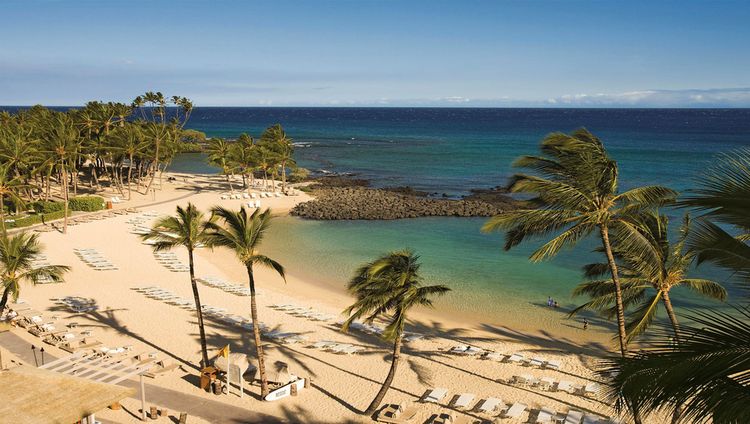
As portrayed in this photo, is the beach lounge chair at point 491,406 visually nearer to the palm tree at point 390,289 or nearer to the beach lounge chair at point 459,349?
the palm tree at point 390,289

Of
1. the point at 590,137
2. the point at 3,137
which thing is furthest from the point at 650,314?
the point at 3,137

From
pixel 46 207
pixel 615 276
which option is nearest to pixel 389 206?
pixel 46 207

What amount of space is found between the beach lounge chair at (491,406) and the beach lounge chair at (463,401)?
36cm

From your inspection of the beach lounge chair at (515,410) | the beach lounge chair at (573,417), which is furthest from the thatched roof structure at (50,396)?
the beach lounge chair at (573,417)

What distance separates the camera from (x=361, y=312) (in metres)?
15.7

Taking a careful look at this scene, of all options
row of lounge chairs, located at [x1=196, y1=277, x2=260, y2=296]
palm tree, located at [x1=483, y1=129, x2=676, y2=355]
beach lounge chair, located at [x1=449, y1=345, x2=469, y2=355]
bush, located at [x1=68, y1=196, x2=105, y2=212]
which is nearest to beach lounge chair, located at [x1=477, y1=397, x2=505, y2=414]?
beach lounge chair, located at [x1=449, y1=345, x2=469, y2=355]

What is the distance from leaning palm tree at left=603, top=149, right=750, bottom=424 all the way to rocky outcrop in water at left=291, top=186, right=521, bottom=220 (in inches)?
1825

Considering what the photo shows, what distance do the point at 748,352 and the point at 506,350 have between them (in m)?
19.4

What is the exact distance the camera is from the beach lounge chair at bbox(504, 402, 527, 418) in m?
17.1

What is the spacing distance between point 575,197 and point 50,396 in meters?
13.8

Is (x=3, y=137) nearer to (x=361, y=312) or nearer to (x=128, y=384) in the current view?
(x=128, y=384)

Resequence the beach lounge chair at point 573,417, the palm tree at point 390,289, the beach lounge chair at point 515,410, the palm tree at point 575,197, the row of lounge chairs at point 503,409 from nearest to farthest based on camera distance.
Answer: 1. the palm tree at point 575,197
2. the palm tree at point 390,289
3. the beach lounge chair at point 573,417
4. the row of lounge chairs at point 503,409
5. the beach lounge chair at point 515,410

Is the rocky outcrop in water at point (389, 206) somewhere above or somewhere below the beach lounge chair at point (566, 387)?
above

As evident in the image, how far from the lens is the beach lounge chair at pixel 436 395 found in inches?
714
